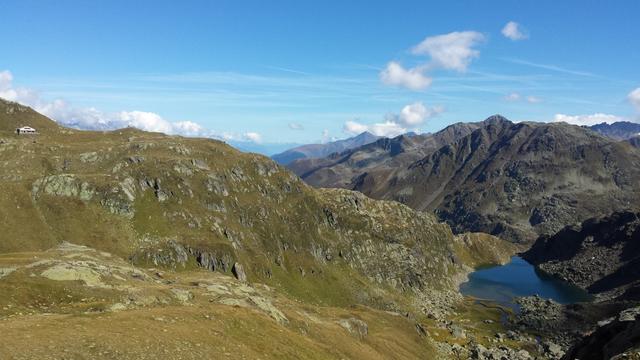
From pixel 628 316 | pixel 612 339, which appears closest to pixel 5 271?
pixel 612 339

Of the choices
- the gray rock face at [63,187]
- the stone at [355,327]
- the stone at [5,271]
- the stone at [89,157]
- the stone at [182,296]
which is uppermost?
the stone at [89,157]

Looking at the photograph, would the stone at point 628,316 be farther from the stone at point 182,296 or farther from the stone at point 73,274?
the stone at point 73,274

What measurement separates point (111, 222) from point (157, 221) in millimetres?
17332

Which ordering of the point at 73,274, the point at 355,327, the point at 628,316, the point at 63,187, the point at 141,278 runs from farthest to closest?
1. the point at 63,187
2. the point at 355,327
3. the point at 141,278
4. the point at 628,316
5. the point at 73,274

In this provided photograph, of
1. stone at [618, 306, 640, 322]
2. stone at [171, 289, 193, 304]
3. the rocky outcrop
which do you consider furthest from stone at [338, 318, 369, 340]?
stone at [618, 306, 640, 322]

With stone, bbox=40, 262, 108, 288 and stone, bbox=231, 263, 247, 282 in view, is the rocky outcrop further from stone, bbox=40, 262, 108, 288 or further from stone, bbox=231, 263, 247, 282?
stone, bbox=231, 263, 247, 282

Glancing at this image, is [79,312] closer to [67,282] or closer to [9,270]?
[67,282]

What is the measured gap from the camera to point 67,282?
63719 millimetres

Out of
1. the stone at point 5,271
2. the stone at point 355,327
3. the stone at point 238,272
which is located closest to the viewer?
the stone at point 5,271

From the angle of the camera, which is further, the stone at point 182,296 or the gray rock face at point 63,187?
the gray rock face at point 63,187

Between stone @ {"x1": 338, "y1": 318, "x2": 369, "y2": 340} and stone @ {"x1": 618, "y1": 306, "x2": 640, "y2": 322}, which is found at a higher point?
stone @ {"x1": 618, "y1": 306, "x2": 640, "y2": 322}

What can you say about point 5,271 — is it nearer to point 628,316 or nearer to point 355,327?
point 355,327

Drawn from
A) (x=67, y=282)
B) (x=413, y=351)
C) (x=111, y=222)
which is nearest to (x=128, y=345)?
(x=67, y=282)

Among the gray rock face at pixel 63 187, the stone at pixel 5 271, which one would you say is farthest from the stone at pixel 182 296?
the gray rock face at pixel 63 187
